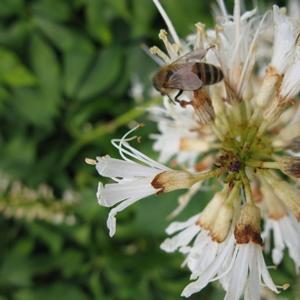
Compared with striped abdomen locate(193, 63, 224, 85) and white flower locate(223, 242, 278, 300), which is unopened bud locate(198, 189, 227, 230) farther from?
striped abdomen locate(193, 63, 224, 85)

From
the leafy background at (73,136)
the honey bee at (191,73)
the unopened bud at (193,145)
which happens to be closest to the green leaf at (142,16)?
the leafy background at (73,136)

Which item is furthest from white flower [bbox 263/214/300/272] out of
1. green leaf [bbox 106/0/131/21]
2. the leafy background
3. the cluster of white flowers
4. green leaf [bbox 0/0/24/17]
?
green leaf [bbox 0/0/24/17]

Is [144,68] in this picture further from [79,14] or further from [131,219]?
[131,219]

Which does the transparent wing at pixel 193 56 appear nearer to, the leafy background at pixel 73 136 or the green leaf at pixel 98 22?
the leafy background at pixel 73 136

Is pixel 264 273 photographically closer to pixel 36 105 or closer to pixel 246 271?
pixel 246 271

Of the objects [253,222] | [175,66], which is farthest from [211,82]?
[253,222]

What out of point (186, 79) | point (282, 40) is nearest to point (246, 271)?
point (186, 79)
